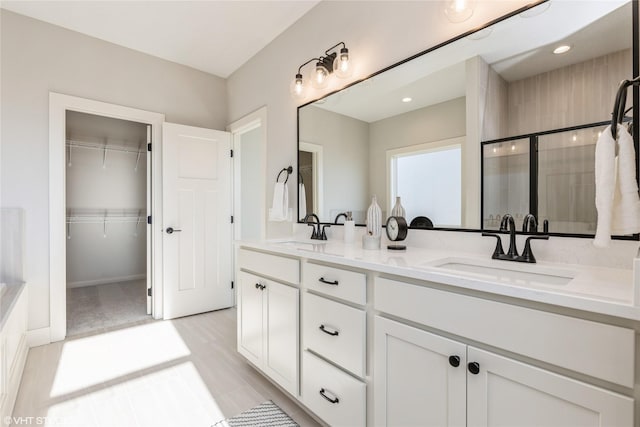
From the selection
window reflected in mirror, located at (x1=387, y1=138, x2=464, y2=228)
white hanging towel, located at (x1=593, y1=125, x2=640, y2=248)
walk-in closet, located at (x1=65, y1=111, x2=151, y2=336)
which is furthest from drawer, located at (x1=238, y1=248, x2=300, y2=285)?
walk-in closet, located at (x1=65, y1=111, x2=151, y2=336)

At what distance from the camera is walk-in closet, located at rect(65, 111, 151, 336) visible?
4.17 metres

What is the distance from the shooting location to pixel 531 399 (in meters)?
0.81

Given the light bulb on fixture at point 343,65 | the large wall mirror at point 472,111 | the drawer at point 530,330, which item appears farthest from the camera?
the light bulb on fixture at point 343,65

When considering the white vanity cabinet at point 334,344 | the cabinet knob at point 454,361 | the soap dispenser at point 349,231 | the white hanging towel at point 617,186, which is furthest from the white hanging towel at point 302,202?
the white hanging towel at point 617,186

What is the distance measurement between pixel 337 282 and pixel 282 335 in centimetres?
58

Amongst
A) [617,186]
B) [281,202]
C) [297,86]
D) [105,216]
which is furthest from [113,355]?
[617,186]

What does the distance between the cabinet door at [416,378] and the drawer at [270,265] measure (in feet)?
1.85

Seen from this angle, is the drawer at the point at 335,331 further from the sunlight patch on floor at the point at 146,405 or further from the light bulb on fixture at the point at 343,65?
the light bulb on fixture at the point at 343,65

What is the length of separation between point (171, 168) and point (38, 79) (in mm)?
1227

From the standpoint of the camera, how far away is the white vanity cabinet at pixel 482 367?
713 millimetres

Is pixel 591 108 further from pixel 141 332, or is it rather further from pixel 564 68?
pixel 141 332

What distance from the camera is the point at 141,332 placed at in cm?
279

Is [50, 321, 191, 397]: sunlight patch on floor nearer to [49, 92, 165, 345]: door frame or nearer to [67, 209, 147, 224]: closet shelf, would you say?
[49, 92, 165, 345]: door frame

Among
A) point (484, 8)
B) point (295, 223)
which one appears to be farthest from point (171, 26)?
point (484, 8)
